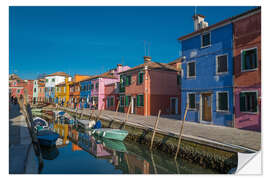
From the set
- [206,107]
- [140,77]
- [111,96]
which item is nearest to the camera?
[206,107]

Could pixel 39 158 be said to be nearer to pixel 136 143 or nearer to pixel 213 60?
pixel 136 143

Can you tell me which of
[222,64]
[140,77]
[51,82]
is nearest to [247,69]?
[222,64]

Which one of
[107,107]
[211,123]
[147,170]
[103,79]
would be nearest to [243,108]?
[211,123]

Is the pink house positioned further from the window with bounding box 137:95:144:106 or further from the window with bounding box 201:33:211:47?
the window with bounding box 201:33:211:47

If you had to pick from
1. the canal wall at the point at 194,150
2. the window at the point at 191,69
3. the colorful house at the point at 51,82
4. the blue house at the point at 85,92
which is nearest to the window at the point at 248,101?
→ the window at the point at 191,69

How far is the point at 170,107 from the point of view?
21625 mm

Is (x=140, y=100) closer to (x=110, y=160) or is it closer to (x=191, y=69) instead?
(x=191, y=69)

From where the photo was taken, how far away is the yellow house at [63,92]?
42.8 metres

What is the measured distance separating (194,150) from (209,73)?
7.01 m

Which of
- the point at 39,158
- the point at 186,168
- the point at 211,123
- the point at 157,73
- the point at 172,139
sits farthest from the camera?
the point at 157,73

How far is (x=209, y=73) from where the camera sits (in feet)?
44.4

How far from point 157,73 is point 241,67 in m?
10.2

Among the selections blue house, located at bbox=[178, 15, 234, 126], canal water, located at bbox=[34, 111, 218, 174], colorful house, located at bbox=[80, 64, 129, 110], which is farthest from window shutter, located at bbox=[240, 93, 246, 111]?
colorful house, located at bbox=[80, 64, 129, 110]

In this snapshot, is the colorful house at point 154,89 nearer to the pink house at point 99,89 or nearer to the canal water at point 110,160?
the canal water at point 110,160
